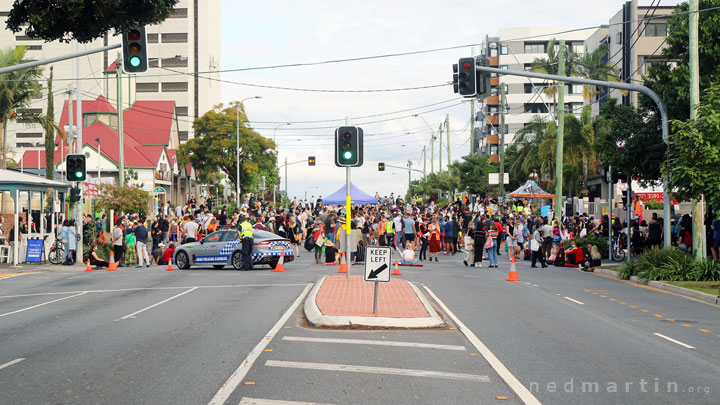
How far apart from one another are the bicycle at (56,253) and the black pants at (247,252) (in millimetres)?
9925

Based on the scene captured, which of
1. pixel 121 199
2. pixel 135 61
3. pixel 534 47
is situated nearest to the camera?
pixel 135 61

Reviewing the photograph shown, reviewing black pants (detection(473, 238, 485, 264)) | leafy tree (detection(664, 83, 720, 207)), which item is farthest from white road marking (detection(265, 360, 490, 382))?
black pants (detection(473, 238, 485, 264))

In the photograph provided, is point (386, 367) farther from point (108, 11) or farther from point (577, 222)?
point (577, 222)

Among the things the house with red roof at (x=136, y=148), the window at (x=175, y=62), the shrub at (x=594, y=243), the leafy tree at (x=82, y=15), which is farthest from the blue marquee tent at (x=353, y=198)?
the window at (x=175, y=62)

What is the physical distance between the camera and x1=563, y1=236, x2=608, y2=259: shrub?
3044cm

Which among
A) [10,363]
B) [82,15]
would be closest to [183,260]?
[82,15]

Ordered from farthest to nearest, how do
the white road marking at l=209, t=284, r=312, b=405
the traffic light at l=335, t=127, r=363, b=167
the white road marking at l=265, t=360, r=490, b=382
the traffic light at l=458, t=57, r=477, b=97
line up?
1. the traffic light at l=458, t=57, r=477, b=97
2. the traffic light at l=335, t=127, r=363, b=167
3. the white road marking at l=265, t=360, r=490, b=382
4. the white road marking at l=209, t=284, r=312, b=405

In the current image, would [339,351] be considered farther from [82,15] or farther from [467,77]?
[467,77]

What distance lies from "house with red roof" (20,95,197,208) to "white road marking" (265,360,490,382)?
1788 inches

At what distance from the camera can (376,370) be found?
28.6 feet

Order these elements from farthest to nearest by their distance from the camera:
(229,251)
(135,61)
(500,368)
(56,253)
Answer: (56,253)
(229,251)
(135,61)
(500,368)

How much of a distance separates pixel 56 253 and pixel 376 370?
2502cm

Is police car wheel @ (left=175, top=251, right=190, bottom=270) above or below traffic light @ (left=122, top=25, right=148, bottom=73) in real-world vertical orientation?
below

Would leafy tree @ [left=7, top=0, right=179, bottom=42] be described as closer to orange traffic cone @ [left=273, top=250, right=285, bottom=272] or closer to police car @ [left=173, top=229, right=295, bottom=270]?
orange traffic cone @ [left=273, top=250, right=285, bottom=272]
